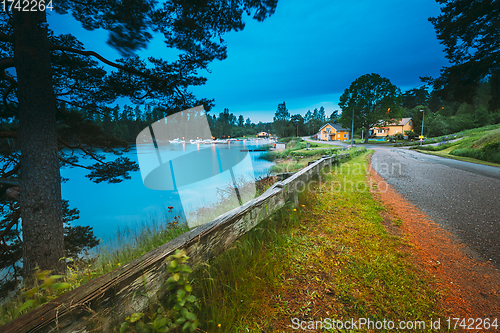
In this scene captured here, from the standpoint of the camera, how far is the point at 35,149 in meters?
3.09

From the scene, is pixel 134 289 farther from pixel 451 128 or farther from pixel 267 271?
pixel 451 128

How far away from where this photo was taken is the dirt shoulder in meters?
1.94

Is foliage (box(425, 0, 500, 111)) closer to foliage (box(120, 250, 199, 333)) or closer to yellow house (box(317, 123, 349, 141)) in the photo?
foliage (box(120, 250, 199, 333))

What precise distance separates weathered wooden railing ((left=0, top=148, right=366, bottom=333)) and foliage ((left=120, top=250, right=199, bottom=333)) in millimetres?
88

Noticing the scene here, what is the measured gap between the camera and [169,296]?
1.59 meters

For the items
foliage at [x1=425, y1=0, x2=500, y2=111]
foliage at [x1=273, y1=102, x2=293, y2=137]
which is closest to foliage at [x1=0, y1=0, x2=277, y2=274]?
foliage at [x1=425, y1=0, x2=500, y2=111]

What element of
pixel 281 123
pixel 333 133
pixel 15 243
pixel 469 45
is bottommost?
pixel 15 243

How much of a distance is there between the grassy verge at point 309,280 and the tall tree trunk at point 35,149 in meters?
3.20

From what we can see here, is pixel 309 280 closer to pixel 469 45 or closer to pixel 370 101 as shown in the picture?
pixel 469 45

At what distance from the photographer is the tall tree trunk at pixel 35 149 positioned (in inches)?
121

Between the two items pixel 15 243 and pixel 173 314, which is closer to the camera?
pixel 173 314

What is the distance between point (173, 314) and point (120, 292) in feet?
1.56

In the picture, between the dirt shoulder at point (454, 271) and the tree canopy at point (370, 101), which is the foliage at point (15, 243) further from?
the tree canopy at point (370, 101)

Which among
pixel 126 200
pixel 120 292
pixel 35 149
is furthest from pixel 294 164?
pixel 120 292
